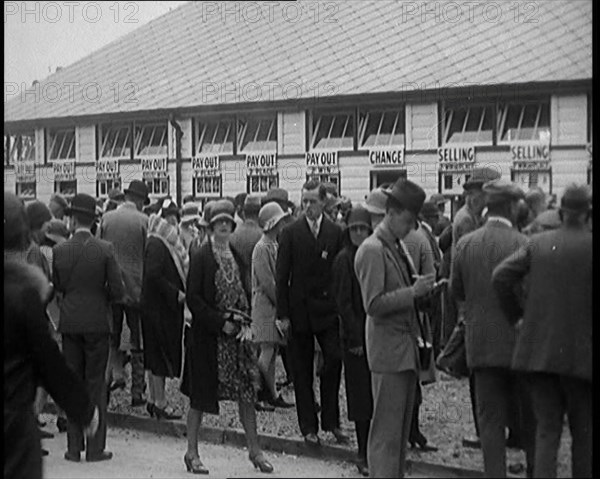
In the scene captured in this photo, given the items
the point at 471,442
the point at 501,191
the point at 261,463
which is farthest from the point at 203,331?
the point at 501,191

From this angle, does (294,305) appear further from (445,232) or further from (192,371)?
(445,232)

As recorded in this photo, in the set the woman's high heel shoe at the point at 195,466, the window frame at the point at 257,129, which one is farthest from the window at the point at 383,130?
the woman's high heel shoe at the point at 195,466

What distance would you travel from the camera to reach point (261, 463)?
135 inches

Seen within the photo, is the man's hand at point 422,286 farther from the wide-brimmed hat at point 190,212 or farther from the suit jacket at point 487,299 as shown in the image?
the wide-brimmed hat at point 190,212

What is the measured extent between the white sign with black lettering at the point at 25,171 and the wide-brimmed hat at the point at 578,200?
1.86m

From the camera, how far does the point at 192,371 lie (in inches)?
143

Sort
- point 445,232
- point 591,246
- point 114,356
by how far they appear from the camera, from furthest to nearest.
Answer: point 114,356 → point 445,232 → point 591,246

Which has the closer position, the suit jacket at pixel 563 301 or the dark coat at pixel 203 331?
the suit jacket at pixel 563 301

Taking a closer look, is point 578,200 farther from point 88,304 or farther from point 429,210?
point 88,304

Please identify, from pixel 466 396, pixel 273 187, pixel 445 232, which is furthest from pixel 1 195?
pixel 466 396

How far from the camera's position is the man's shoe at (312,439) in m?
3.52

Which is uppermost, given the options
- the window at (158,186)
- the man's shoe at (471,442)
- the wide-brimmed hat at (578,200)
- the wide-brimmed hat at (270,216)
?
the window at (158,186)

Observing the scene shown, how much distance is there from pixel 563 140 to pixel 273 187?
0.99m

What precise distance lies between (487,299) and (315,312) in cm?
79
